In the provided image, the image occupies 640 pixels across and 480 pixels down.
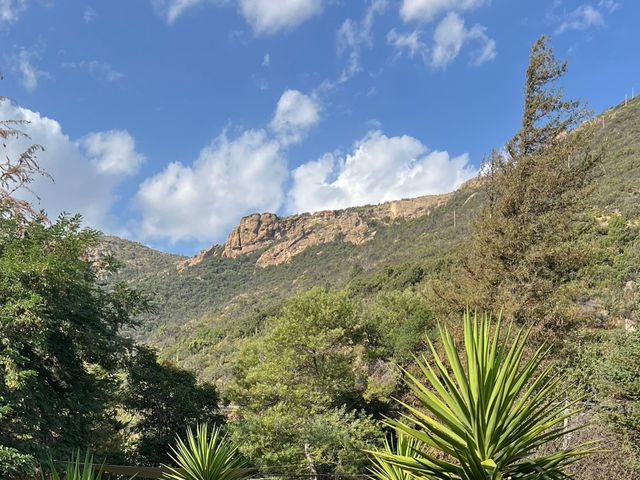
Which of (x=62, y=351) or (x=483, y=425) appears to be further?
(x=62, y=351)

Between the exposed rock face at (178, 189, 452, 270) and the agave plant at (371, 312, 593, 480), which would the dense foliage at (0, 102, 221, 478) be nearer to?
the agave plant at (371, 312, 593, 480)

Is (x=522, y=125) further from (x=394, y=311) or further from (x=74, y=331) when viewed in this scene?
(x=394, y=311)

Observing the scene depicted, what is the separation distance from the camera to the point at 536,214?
1355 centimetres

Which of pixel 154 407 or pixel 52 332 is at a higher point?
pixel 52 332

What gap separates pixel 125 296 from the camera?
12.1 m

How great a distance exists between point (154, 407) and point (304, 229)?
A: 557 feet

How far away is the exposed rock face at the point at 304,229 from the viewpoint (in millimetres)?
159625

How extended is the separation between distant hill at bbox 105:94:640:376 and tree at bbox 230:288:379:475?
43693 millimetres

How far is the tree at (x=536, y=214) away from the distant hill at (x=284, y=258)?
4758 cm

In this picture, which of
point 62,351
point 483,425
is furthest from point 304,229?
point 483,425

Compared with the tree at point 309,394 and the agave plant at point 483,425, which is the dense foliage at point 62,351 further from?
the agave plant at point 483,425

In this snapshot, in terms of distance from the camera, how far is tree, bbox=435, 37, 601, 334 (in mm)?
12734

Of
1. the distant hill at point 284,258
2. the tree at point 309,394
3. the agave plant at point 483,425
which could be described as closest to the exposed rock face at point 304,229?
the distant hill at point 284,258

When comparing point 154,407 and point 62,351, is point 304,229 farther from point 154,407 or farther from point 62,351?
point 62,351
